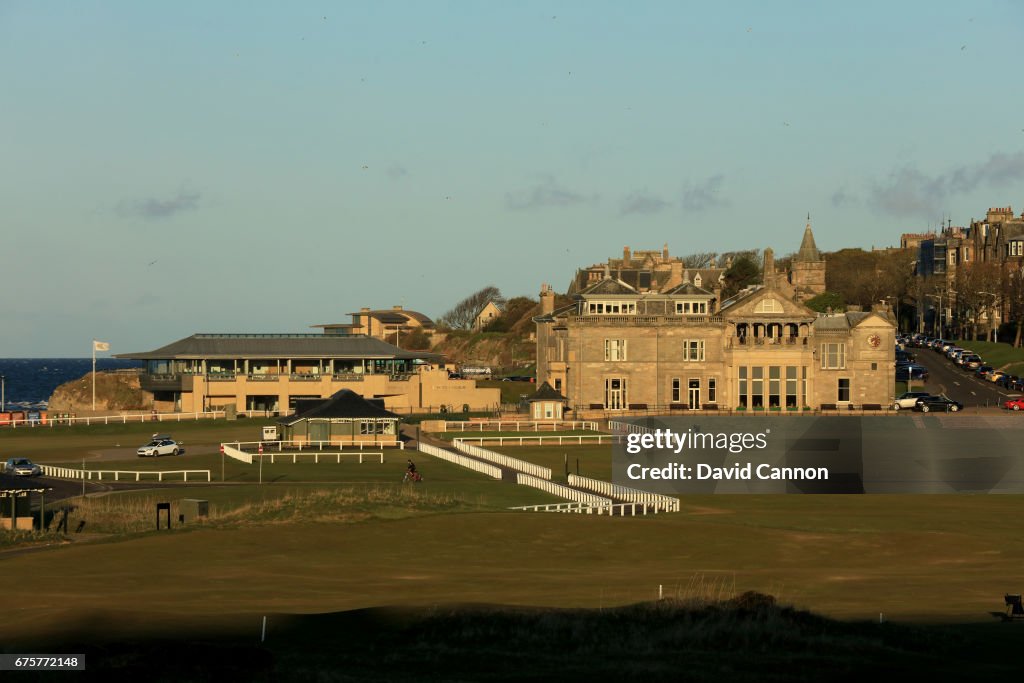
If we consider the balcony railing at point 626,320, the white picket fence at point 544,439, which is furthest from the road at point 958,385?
the white picket fence at point 544,439

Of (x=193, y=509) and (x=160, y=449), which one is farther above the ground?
(x=160, y=449)

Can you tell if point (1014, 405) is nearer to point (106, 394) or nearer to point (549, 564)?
point (549, 564)

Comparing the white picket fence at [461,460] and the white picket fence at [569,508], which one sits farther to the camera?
the white picket fence at [461,460]

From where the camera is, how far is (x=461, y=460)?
256ft

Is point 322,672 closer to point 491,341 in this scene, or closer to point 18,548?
point 18,548

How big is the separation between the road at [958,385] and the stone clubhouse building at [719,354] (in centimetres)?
668

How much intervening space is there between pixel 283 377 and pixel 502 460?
1692 inches

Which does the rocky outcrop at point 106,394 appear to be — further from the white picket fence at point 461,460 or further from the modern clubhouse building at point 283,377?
the white picket fence at point 461,460

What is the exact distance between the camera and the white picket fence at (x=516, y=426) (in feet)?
318

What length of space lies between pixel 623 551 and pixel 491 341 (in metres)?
135

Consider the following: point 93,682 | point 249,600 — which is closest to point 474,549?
point 249,600

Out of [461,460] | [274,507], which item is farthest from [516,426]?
[274,507]

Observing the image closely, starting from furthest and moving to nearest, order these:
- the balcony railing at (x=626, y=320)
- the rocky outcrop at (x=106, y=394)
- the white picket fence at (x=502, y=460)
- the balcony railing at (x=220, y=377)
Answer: the rocky outcrop at (x=106, y=394) < the balcony railing at (x=220, y=377) < the balcony railing at (x=626, y=320) < the white picket fence at (x=502, y=460)

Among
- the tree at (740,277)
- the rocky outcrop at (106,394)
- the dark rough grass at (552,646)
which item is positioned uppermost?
the tree at (740,277)
